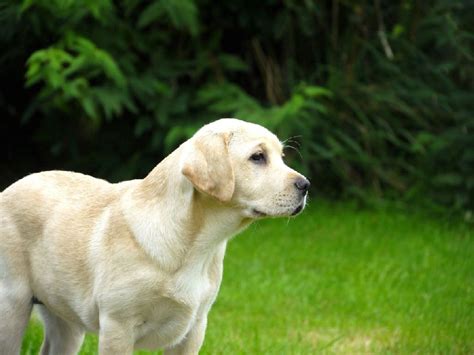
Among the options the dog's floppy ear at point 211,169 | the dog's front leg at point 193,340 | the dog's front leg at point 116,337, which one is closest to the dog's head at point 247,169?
the dog's floppy ear at point 211,169

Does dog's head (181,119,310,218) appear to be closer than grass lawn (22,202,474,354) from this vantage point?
Yes

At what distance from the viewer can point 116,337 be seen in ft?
12.2

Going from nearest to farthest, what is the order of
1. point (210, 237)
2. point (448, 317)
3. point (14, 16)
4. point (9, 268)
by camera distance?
point (210, 237), point (9, 268), point (448, 317), point (14, 16)

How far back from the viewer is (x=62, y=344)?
4.39 meters

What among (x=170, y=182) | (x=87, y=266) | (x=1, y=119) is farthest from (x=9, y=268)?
(x=1, y=119)

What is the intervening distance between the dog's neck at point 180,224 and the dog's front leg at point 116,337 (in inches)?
12.4

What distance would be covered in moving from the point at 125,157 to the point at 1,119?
1.91 meters

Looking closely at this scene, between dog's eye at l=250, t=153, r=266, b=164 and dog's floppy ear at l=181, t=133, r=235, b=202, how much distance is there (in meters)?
0.13

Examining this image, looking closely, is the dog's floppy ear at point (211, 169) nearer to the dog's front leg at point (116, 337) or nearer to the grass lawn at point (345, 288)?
the dog's front leg at point (116, 337)

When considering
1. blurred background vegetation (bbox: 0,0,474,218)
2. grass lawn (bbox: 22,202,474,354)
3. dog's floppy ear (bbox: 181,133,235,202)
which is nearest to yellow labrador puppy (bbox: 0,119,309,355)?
dog's floppy ear (bbox: 181,133,235,202)

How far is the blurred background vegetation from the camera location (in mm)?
8578

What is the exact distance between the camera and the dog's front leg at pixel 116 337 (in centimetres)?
373

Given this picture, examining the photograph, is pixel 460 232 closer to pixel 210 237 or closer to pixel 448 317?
pixel 448 317

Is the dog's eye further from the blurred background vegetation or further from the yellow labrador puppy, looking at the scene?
the blurred background vegetation
